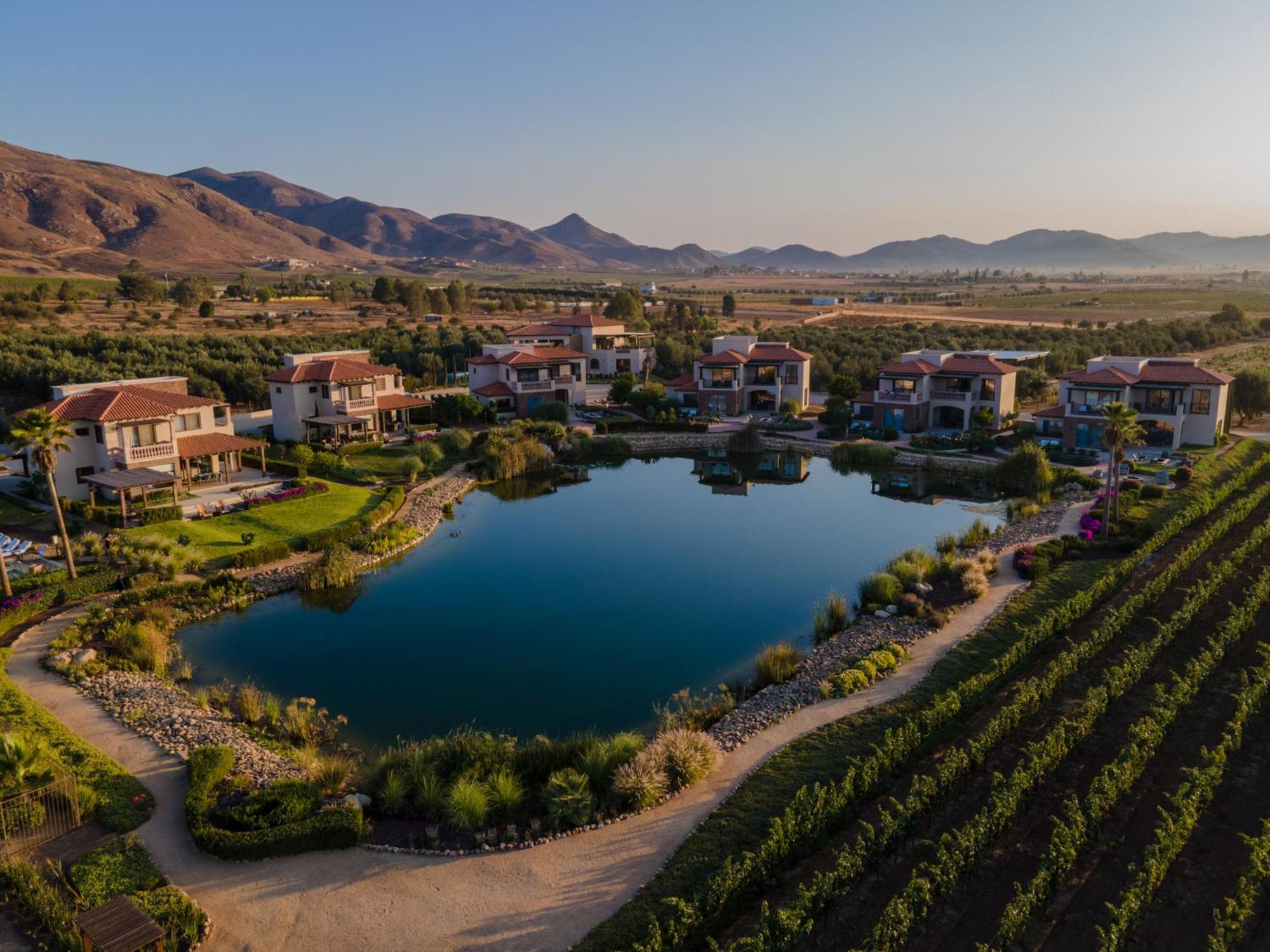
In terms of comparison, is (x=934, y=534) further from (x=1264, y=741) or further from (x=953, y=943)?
(x=953, y=943)

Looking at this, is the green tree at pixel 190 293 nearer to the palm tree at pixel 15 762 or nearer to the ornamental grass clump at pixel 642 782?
the palm tree at pixel 15 762

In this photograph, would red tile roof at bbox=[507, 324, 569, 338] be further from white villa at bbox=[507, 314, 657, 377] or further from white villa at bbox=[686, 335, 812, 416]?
white villa at bbox=[686, 335, 812, 416]

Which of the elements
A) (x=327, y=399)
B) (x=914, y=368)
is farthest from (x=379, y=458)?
(x=914, y=368)

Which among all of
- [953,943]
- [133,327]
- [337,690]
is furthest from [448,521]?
[133,327]

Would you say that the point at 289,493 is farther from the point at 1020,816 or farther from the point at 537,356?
the point at 1020,816

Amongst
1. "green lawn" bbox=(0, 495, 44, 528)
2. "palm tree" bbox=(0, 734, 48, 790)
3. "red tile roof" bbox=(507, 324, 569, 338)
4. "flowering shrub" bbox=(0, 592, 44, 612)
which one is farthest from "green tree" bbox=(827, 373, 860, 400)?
"palm tree" bbox=(0, 734, 48, 790)
